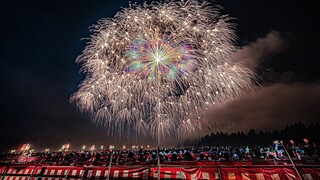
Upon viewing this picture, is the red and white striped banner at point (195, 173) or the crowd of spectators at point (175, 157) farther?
the crowd of spectators at point (175, 157)

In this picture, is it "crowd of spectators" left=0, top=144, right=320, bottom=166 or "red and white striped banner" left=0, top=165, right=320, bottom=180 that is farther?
"crowd of spectators" left=0, top=144, right=320, bottom=166

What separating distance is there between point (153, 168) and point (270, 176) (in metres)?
5.33

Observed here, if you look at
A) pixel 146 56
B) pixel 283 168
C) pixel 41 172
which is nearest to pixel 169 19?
pixel 146 56

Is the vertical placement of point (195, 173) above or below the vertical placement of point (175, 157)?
below

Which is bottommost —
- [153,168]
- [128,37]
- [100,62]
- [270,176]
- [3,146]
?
[270,176]

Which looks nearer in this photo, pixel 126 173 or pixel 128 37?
pixel 126 173

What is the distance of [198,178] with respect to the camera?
306 inches

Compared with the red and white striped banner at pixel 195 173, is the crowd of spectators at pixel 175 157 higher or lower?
higher

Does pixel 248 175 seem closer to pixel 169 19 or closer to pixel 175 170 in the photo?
pixel 175 170

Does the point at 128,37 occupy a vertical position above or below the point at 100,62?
above

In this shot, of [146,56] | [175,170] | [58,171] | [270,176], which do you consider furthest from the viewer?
[146,56]

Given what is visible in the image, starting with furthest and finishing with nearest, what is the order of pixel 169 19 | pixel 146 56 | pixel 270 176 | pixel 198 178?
pixel 146 56, pixel 169 19, pixel 198 178, pixel 270 176

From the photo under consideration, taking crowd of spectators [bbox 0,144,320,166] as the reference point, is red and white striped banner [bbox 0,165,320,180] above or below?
below

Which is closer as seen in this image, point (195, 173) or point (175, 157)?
point (195, 173)
